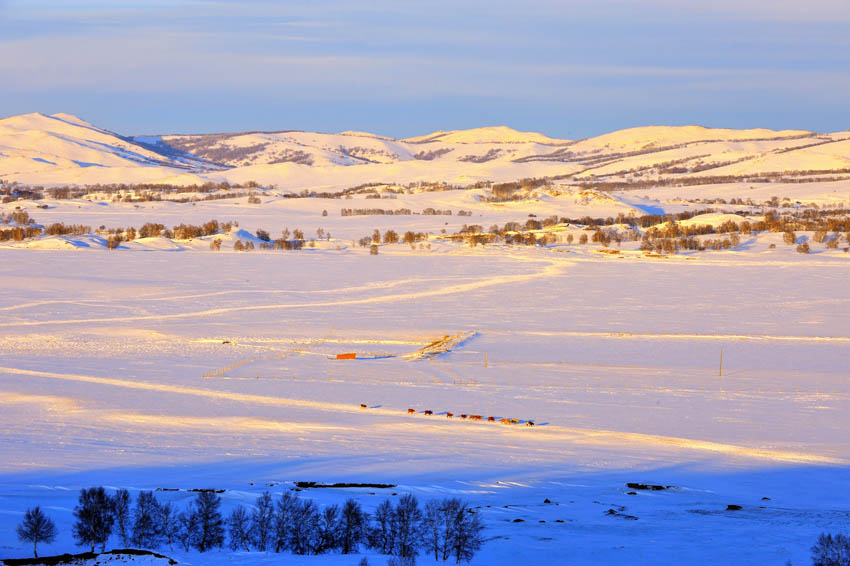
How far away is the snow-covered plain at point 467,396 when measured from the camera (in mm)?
17141

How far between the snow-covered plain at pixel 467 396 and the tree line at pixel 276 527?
46cm

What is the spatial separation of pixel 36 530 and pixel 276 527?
11.3ft

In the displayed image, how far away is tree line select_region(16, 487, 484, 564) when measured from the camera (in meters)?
15.5

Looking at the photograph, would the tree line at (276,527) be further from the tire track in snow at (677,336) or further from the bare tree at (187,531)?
the tire track in snow at (677,336)

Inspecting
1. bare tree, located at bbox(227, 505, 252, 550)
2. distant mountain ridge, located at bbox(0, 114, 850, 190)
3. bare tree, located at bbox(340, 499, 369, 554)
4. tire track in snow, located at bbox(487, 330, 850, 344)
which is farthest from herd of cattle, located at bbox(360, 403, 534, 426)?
distant mountain ridge, located at bbox(0, 114, 850, 190)

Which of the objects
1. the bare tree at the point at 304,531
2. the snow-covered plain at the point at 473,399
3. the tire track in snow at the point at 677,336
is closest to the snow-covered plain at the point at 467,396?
the snow-covered plain at the point at 473,399

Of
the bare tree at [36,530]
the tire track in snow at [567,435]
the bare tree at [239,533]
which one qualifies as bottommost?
the bare tree at [239,533]

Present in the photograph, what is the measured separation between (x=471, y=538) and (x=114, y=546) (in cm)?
526

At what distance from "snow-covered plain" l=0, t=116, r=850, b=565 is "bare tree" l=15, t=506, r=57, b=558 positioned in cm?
20

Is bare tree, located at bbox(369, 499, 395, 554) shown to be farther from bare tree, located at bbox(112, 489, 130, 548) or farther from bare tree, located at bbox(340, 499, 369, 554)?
bare tree, located at bbox(112, 489, 130, 548)

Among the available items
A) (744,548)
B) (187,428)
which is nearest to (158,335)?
(187,428)

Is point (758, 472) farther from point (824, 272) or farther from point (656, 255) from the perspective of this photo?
point (656, 255)

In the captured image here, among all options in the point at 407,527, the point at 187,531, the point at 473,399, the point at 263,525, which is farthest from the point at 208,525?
the point at 473,399

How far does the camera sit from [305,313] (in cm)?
4016
